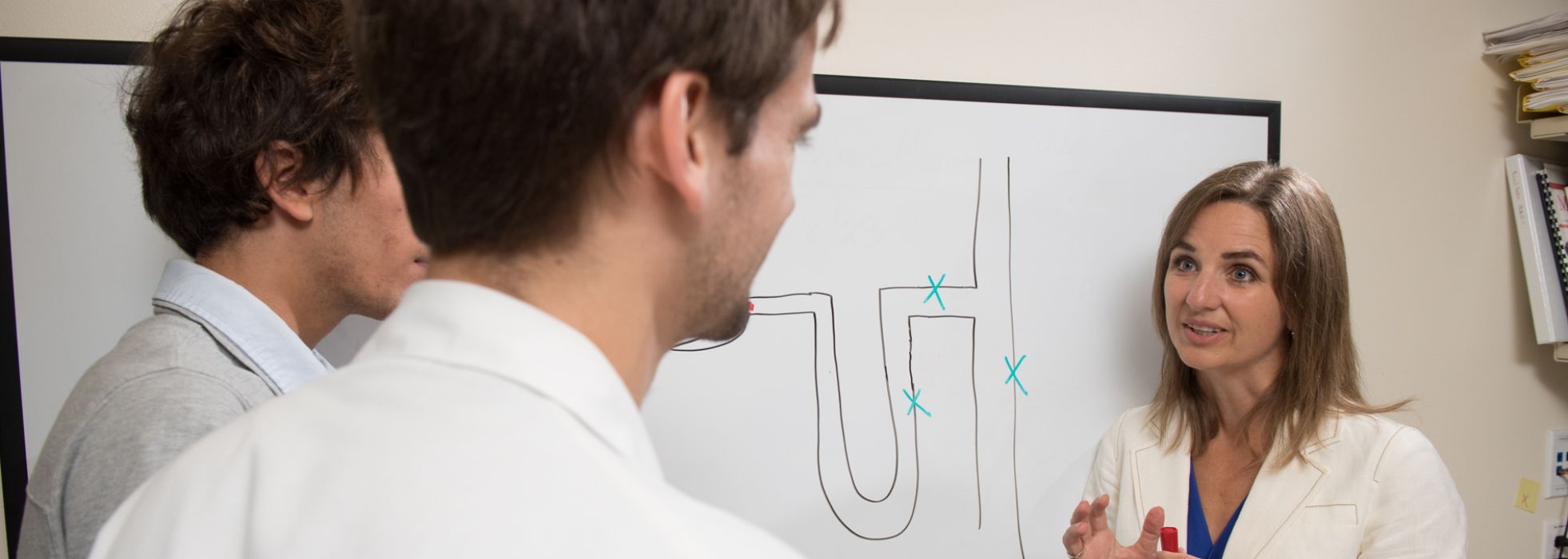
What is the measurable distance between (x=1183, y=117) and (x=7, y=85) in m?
1.71

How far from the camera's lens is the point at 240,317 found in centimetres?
84

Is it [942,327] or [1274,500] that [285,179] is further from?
[1274,500]

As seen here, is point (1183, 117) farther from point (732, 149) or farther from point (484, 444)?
point (484, 444)

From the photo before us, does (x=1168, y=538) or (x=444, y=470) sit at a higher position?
(x=444, y=470)

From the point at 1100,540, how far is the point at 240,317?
43.7 inches

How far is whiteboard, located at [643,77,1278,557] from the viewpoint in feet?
4.60

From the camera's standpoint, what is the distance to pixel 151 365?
2.48 ft

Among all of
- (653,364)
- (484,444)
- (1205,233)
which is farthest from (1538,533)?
(484,444)

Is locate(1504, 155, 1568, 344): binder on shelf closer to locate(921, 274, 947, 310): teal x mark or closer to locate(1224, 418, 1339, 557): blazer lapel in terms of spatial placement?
locate(1224, 418, 1339, 557): blazer lapel

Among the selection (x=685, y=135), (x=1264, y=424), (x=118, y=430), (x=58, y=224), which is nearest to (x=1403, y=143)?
(x=1264, y=424)

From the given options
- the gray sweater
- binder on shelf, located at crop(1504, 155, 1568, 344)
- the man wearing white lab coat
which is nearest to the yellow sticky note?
binder on shelf, located at crop(1504, 155, 1568, 344)

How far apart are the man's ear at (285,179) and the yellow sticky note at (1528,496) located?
7.70ft

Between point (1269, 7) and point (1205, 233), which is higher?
point (1269, 7)

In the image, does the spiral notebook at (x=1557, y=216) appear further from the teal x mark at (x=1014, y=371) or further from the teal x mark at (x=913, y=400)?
the teal x mark at (x=913, y=400)
